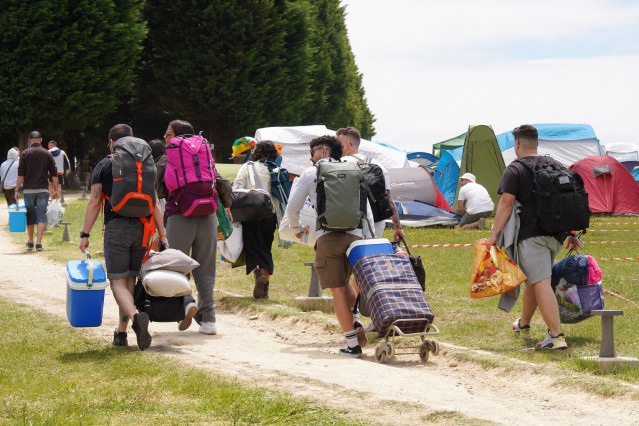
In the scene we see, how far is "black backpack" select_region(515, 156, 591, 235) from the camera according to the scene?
7203mm

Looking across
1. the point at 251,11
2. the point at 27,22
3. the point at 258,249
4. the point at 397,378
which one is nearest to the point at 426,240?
the point at 258,249

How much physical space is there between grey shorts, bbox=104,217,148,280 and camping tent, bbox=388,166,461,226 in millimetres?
13927

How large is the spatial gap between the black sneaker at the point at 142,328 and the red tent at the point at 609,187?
68.8ft

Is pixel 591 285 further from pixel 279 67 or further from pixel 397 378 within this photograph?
pixel 279 67

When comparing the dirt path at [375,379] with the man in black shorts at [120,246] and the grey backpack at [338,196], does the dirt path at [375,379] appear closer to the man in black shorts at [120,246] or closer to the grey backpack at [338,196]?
the man in black shorts at [120,246]

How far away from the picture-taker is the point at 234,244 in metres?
10.1

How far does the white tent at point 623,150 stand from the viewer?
1806 inches

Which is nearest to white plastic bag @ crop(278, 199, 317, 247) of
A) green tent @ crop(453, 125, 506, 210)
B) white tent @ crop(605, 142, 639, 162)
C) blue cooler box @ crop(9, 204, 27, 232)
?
blue cooler box @ crop(9, 204, 27, 232)

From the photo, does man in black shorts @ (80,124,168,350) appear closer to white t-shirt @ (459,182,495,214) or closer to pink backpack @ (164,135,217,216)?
pink backpack @ (164,135,217,216)

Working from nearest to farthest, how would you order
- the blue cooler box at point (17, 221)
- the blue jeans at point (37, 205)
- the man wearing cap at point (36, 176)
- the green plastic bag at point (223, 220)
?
the green plastic bag at point (223, 220)
the man wearing cap at point (36, 176)
the blue jeans at point (37, 205)
the blue cooler box at point (17, 221)

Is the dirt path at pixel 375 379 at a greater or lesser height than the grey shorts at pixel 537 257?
lesser

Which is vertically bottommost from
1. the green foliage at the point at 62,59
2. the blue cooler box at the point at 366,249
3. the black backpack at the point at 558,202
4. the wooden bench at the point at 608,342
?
the wooden bench at the point at 608,342

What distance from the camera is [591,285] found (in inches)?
292

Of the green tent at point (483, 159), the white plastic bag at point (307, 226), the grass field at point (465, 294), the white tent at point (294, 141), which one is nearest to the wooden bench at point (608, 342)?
the grass field at point (465, 294)
